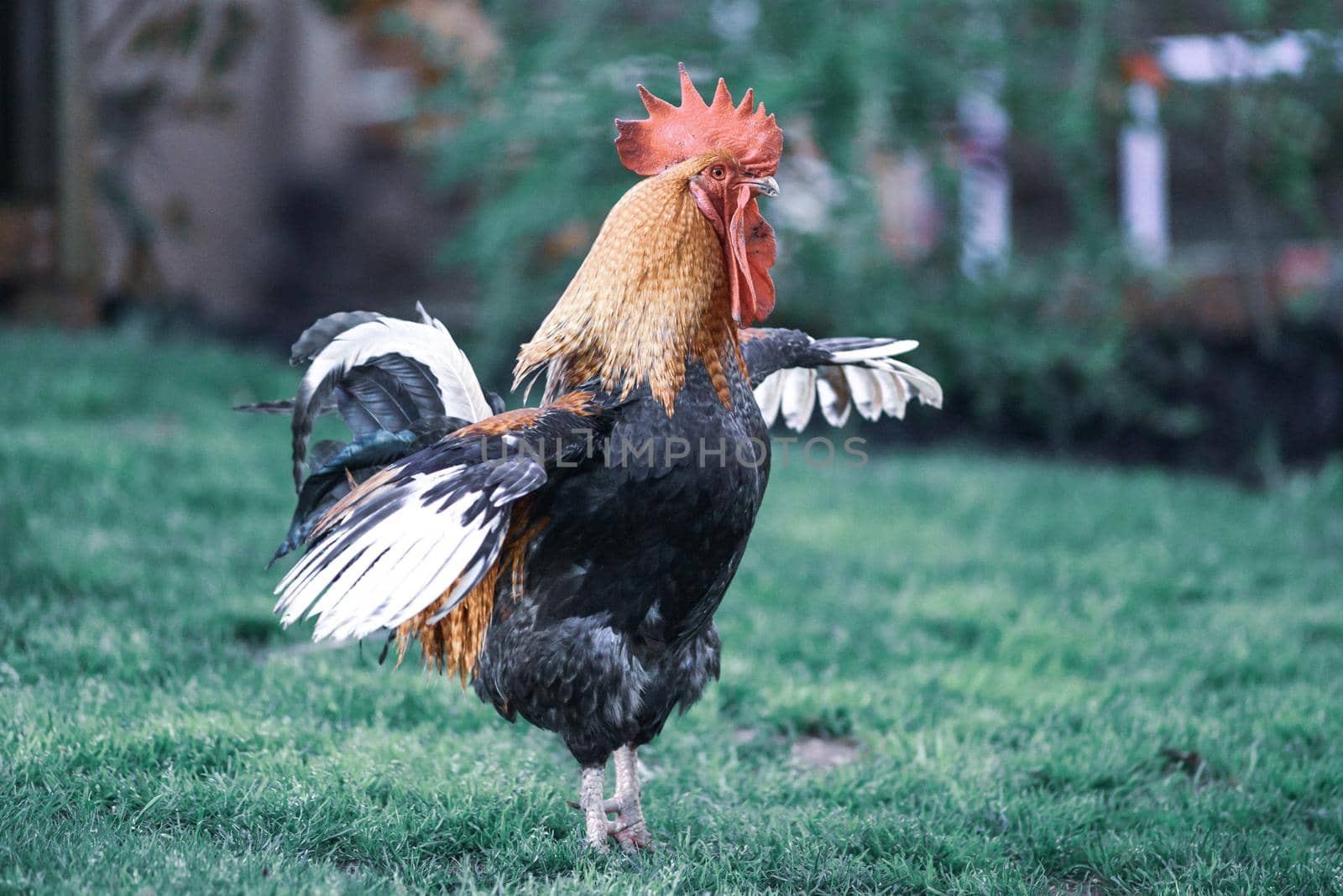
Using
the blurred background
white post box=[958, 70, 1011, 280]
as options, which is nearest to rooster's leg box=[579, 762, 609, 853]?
the blurred background

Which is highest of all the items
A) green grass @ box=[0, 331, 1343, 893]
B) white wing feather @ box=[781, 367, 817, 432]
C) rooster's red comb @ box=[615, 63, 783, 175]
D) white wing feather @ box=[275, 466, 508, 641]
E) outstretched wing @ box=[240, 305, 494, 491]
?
rooster's red comb @ box=[615, 63, 783, 175]

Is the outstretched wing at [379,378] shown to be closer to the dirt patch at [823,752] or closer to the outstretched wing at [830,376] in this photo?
the outstretched wing at [830,376]

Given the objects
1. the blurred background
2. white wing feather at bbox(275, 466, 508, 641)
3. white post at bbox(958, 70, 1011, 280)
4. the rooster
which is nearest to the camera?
white wing feather at bbox(275, 466, 508, 641)

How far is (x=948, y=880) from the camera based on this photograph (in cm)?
277

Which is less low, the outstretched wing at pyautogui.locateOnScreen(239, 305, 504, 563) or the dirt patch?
the outstretched wing at pyautogui.locateOnScreen(239, 305, 504, 563)

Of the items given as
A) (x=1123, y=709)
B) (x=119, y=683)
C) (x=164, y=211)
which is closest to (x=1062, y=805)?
(x=1123, y=709)

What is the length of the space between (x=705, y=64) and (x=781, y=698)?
459cm

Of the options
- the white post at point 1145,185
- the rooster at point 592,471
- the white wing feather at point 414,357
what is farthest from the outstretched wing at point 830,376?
the white post at point 1145,185

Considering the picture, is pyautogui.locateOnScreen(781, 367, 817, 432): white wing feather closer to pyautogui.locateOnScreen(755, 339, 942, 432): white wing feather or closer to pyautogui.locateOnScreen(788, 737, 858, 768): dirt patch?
pyautogui.locateOnScreen(755, 339, 942, 432): white wing feather

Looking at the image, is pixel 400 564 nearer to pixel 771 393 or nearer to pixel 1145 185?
pixel 771 393

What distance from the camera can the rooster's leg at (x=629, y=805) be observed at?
2893 millimetres

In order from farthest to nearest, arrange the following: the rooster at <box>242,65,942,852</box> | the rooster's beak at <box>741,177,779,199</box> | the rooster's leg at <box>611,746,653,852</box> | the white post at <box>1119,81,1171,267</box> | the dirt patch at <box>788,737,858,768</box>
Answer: the white post at <box>1119,81,1171,267</box>
the dirt patch at <box>788,737,858,768</box>
the rooster's leg at <box>611,746,653,852</box>
the rooster's beak at <box>741,177,779,199</box>
the rooster at <box>242,65,942,852</box>

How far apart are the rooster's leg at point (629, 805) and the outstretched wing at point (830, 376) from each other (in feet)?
3.16

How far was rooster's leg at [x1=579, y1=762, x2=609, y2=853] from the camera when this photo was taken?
111 inches
